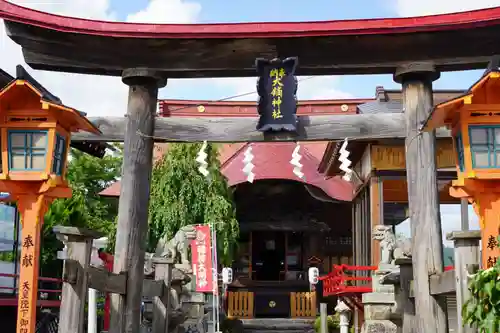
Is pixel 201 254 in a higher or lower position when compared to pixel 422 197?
lower

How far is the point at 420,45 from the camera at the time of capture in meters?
8.42

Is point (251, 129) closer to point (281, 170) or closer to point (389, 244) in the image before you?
point (389, 244)

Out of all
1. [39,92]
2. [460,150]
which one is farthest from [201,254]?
[460,150]

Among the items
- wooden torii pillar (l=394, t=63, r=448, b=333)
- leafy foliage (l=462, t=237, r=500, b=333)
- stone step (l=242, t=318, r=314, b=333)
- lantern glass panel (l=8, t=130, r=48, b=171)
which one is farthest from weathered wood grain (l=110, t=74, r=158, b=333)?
stone step (l=242, t=318, r=314, b=333)

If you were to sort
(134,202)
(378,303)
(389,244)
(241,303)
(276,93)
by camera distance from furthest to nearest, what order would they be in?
(241,303) < (389,244) < (378,303) < (276,93) < (134,202)

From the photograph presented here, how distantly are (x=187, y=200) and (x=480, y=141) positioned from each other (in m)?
13.3

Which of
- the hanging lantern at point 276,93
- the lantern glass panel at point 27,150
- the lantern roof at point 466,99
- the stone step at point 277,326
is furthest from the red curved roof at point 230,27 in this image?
the stone step at point 277,326

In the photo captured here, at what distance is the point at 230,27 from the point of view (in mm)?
8344

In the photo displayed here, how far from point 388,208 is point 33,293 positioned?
17425 mm

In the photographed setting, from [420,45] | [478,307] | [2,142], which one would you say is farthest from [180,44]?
[478,307]

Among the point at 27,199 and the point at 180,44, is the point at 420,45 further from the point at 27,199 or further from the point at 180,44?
the point at 27,199

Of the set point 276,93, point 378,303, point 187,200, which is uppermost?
point 276,93

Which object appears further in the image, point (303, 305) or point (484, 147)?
point (303, 305)

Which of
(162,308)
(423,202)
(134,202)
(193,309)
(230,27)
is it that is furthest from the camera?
(193,309)
